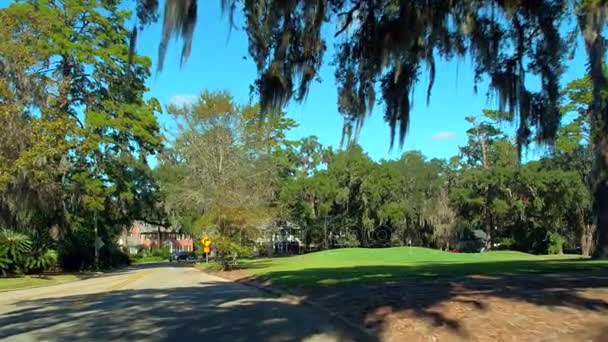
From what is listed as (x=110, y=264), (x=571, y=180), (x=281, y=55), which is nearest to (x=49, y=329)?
(x=281, y=55)

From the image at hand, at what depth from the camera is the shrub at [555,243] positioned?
57.2 meters

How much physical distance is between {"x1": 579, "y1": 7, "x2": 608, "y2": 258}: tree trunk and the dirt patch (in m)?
5.20

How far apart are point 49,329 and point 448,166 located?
65683 millimetres

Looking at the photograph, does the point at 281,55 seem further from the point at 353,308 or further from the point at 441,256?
the point at 441,256

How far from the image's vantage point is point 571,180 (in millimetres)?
52938

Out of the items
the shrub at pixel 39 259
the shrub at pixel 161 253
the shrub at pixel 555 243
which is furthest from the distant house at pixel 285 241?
the shrub at pixel 39 259

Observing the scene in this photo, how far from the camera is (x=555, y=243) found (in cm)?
5747

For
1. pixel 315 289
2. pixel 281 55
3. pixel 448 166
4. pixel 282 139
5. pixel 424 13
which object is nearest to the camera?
pixel 424 13

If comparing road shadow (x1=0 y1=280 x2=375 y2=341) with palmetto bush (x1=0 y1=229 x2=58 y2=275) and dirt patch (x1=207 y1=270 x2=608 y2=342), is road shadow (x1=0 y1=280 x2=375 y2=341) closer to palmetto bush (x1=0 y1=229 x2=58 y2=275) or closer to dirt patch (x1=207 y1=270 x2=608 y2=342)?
dirt patch (x1=207 y1=270 x2=608 y2=342)

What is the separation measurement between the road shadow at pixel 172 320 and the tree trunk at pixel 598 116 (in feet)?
25.6

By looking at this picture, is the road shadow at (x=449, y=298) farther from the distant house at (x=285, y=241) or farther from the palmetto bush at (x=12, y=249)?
the distant house at (x=285, y=241)

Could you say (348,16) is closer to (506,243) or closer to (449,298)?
(449,298)

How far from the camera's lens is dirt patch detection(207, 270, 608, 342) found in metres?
8.10

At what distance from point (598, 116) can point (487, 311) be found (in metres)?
12.9
